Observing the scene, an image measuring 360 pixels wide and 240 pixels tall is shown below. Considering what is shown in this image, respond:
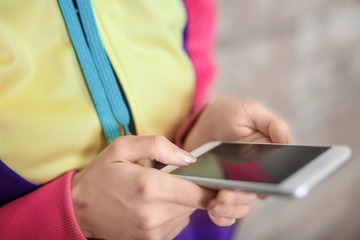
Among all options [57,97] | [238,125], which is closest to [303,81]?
[238,125]

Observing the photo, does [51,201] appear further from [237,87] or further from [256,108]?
[237,87]

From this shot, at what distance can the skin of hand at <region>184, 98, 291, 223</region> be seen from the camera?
36 cm

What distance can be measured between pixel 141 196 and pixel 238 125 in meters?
0.14

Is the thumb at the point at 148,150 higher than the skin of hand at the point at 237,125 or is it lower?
higher

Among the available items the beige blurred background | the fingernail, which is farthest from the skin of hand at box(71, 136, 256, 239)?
the beige blurred background

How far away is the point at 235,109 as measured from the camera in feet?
1.29

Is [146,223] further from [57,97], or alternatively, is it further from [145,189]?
[57,97]

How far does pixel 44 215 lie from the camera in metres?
0.33

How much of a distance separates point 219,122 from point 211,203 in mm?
141

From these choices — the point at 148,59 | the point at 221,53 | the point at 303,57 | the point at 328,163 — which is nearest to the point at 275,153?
the point at 328,163

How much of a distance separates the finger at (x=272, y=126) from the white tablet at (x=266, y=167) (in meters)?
0.02

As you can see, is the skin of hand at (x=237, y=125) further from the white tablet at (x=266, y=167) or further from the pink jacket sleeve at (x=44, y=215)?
the pink jacket sleeve at (x=44, y=215)

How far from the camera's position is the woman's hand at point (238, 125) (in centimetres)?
36

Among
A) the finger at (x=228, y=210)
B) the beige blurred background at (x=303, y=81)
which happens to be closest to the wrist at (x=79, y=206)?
the finger at (x=228, y=210)
